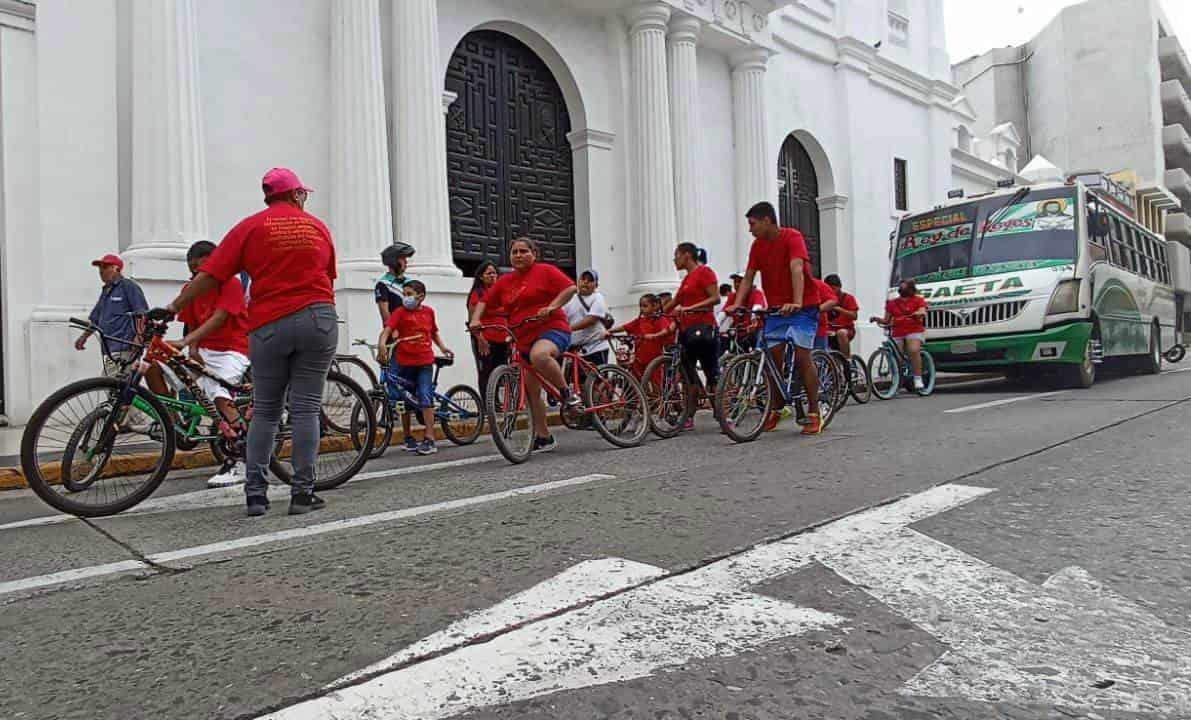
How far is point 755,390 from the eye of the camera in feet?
21.8

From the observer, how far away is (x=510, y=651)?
216cm

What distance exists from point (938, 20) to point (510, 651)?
2623cm

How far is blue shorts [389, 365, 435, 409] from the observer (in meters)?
6.95

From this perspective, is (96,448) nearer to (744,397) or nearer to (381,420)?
(381,420)

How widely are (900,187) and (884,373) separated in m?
13.2

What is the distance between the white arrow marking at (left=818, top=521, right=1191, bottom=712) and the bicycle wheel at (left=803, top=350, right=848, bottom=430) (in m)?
4.27

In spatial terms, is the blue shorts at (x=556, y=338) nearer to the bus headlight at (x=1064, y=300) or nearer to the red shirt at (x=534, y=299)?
the red shirt at (x=534, y=299)

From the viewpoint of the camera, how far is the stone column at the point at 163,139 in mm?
8867

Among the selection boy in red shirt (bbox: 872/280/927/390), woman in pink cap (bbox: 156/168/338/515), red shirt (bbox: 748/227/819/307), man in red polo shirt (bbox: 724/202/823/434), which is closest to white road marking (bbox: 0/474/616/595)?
woman in pink cap (bbox: 156/168/338/515)

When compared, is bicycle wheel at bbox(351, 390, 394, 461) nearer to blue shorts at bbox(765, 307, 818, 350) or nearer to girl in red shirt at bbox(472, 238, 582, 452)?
girl in red shirt at bbox(472, 238, 582, 452)

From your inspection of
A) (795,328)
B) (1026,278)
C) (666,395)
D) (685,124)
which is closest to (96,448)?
(666,395)

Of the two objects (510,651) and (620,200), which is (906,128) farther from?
(510,651)

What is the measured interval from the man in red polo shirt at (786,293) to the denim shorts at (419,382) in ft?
8.72

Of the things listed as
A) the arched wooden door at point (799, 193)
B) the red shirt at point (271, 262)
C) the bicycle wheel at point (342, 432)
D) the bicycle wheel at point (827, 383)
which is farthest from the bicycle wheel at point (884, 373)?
the red shirt at point (271, 262)
